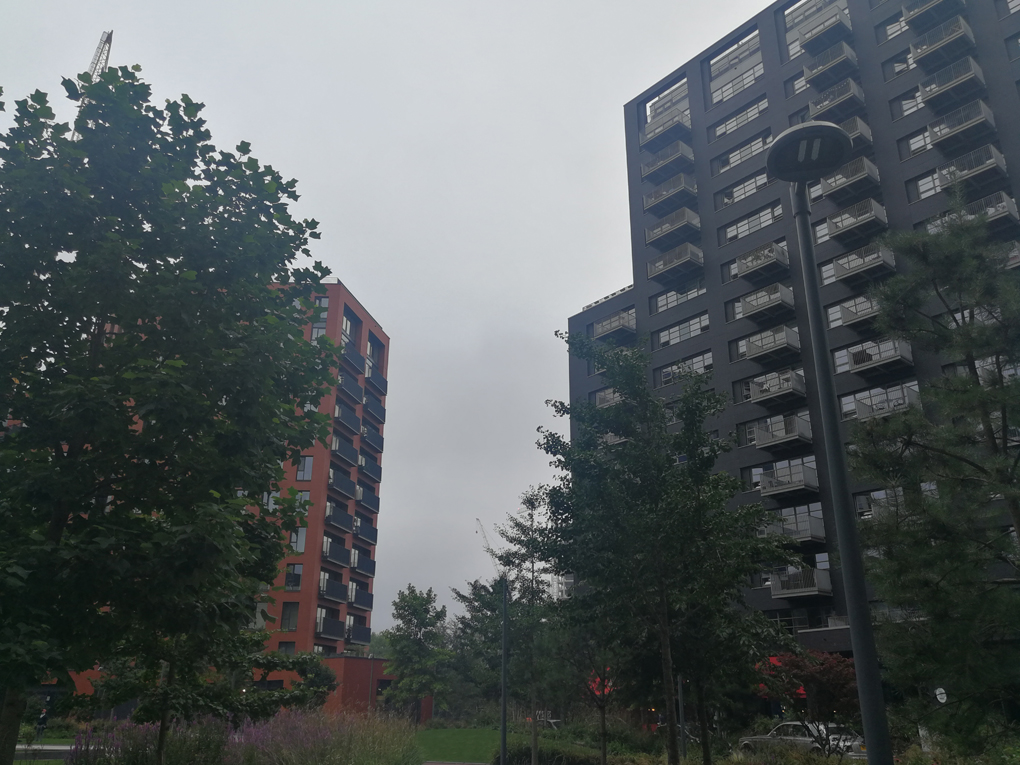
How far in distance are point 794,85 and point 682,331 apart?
16.7 m

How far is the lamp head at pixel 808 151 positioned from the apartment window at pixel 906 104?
4120 centimetres

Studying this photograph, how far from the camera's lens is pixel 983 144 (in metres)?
39.4

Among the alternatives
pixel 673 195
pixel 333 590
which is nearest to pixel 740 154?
pixel 673 195

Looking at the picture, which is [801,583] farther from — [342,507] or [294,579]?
[342,507]

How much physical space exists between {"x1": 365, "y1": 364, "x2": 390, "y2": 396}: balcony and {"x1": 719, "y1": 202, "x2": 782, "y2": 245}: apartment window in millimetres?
31231

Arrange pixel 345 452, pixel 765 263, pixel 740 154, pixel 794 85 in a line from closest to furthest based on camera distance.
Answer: pixel 765 263 → pixel 794 85 → pixel 740 154 → pixel 345 452

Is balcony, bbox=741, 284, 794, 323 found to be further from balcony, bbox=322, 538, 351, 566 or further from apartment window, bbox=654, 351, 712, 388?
balcony, bbox=322, 538, 351, 566

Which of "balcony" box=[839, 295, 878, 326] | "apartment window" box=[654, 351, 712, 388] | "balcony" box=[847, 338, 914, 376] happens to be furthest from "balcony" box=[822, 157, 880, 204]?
"apartment window" box=[654, 351, 712, 388]

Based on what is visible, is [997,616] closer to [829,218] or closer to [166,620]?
[166,620]

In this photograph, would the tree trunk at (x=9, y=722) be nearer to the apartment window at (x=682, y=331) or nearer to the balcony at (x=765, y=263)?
the balcony at (x=765, y=263)

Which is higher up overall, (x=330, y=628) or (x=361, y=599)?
(x=361, y=599)

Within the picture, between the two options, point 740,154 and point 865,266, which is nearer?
point 865,266

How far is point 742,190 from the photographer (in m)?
50.9

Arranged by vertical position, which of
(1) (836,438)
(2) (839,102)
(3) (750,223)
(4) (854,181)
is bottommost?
(1) (836,438)
